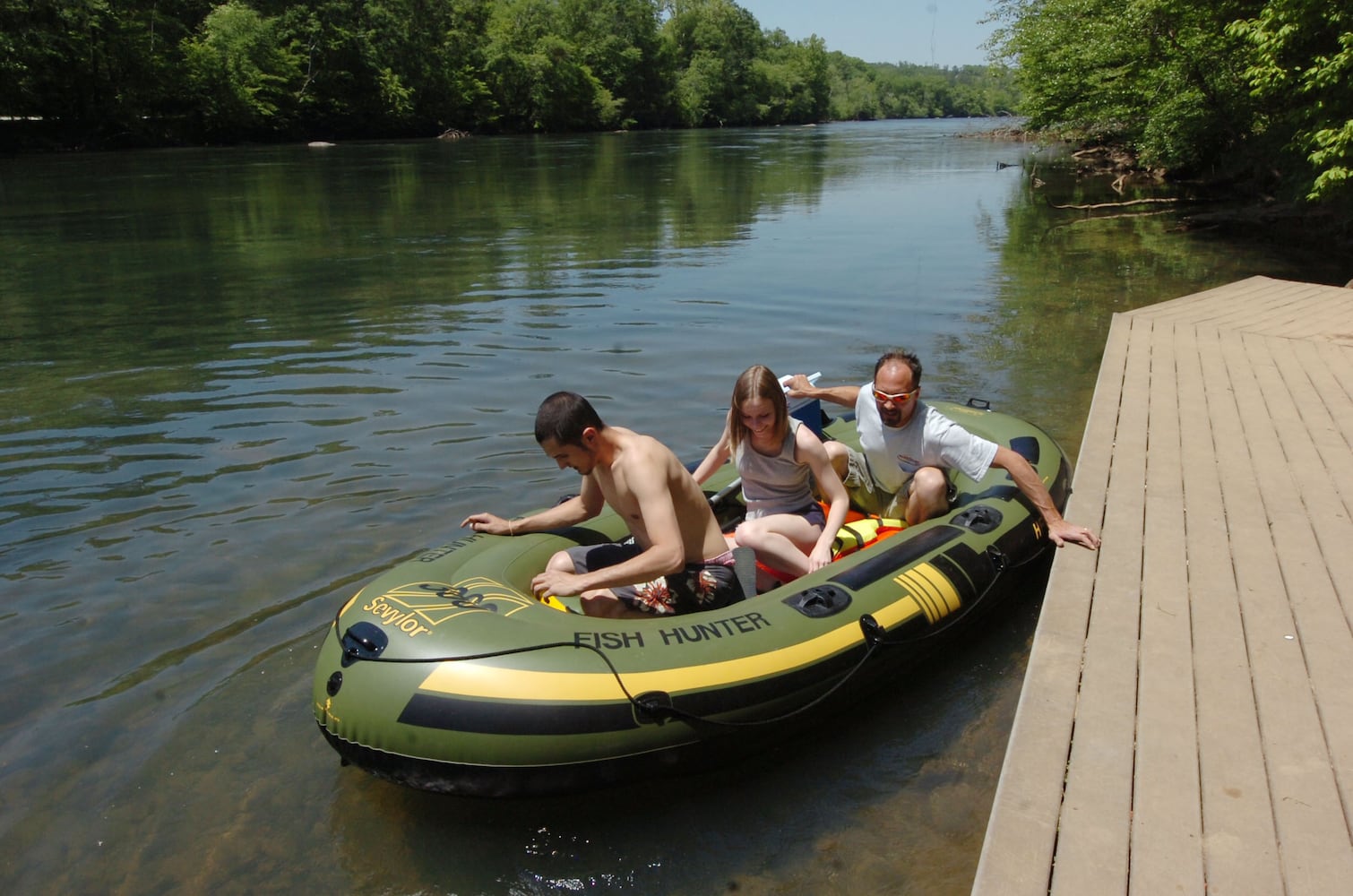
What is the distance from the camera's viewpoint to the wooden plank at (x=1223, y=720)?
239 centimetres

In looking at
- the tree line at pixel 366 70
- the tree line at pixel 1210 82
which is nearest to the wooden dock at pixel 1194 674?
the tree line at pixel 1210 82

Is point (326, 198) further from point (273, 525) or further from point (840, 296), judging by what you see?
point (273, 525)

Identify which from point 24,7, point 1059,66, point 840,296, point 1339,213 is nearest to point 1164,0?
point 1339,213

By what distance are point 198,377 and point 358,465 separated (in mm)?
2686

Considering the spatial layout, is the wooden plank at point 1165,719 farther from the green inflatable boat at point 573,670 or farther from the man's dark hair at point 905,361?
the man's dark hair at point 905,361

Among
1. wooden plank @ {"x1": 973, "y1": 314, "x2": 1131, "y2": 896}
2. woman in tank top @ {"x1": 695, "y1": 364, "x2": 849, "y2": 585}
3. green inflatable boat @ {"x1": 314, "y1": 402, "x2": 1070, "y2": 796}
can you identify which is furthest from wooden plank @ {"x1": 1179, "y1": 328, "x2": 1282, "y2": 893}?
woman in tank top @ {"x1": 695, "y1": 364, "x2": 849, "y2": 585}

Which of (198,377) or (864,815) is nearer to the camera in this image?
(864,815)

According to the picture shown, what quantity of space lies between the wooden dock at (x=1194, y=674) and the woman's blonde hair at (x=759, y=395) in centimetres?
119

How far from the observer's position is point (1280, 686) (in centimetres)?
306

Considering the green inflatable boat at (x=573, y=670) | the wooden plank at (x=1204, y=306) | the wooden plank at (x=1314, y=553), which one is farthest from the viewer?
the wooden plank at (x=1204, y=306)

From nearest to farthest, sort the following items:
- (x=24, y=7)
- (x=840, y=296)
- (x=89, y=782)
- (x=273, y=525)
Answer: (x=89, y=782), (x=273, y=525), (x=840, y=296), (x=24, y=7)

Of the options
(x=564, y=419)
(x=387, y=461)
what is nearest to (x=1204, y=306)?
(x=387, y=461)

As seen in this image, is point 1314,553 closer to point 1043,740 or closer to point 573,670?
point 1043,740

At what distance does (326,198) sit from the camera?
2105cm
